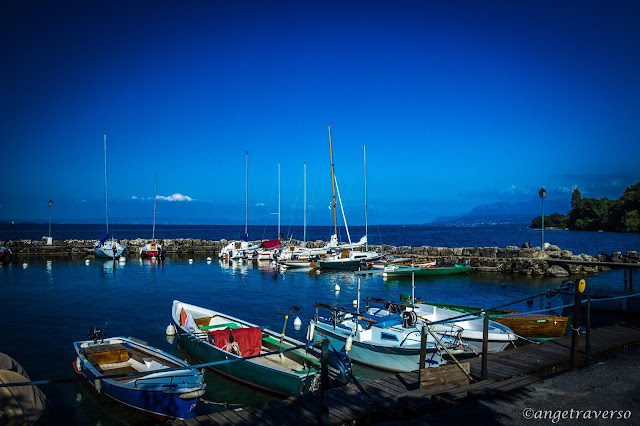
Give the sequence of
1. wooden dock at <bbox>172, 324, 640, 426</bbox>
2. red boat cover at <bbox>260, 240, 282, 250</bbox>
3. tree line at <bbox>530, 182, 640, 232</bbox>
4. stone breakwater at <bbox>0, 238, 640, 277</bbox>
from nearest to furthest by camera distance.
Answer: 1. wooden dock at <bbox>172, 324, 640, 426</bbox>
2. stone breakwater at <bbox>0, 238, 640, 277</bbox>
3. red boat cover at <bbox>260, 240, 282, 250</bbox>
4. tree line at <bbox>530, 182, 640, 232</bbox>

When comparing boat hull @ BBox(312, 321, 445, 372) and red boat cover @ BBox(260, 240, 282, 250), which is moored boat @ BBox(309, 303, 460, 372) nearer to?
boat hull @ BBox(312, 321, 445, 372)

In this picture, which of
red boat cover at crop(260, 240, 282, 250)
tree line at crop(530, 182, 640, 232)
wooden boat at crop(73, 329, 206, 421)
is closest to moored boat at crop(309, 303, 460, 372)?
wooden boat at crop(73, 329, 206, 421)

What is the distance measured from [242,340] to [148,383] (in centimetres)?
333

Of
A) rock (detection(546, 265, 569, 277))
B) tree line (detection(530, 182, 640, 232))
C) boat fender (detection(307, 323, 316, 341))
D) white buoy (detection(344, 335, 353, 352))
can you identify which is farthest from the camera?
tree line (detection(530, 182, 640, 232))

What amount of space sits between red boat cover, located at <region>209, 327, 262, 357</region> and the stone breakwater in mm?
21631

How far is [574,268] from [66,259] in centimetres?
5506

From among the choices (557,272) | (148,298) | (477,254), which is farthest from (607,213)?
(148,298)

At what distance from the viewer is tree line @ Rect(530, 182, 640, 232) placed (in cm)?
11062

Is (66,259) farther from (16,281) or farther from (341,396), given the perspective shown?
(341,396)

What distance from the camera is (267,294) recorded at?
29.5 m

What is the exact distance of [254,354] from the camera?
42.3 feet

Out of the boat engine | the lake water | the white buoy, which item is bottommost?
the lake water

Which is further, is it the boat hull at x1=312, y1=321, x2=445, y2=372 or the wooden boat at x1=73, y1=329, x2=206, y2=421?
the boat hull at x1=312, y1=321, x2=445, y2=372

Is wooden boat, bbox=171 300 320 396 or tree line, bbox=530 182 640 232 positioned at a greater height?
tree line, bbox=530 182 640 232
